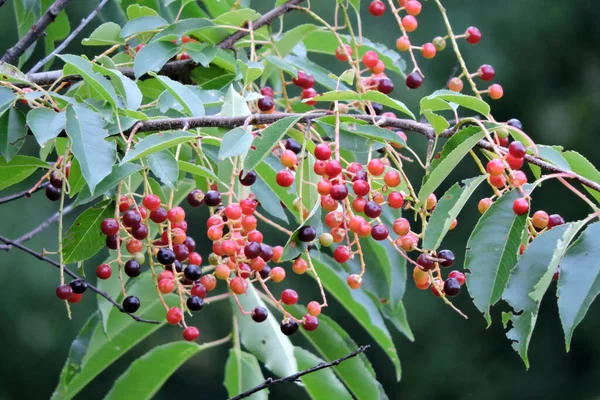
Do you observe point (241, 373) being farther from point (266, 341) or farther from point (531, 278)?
point (531, 278)

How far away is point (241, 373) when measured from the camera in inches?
49.1

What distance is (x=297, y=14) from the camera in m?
3.43

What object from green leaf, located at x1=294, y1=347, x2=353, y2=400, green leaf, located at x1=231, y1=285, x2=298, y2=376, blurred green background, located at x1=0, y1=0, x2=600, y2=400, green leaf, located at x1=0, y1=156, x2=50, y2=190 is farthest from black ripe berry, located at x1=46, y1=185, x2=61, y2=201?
blurred green background, located at x1=0, y1=0, x2=600, y2=400

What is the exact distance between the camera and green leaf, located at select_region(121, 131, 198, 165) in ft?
2.54

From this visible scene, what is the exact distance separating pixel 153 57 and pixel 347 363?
1.75 ft

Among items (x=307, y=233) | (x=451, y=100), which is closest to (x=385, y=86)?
(x=451, y=100)

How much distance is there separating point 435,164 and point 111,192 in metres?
0.35

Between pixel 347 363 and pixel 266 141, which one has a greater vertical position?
pixel 266 141

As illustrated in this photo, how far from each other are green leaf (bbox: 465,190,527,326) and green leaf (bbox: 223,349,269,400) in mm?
528

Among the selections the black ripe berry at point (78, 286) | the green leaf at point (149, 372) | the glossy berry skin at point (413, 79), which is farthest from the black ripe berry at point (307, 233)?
the green leaf at point (149, 372)

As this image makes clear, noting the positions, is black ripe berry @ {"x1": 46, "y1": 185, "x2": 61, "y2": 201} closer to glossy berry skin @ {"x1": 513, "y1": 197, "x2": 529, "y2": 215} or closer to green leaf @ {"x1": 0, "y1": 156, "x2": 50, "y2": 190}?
green leaf @ {"x1": 0, "y1": 156, "x2": 50, "y2": 190}

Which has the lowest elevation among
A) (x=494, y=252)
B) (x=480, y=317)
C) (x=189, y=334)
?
(x=480, y=317)

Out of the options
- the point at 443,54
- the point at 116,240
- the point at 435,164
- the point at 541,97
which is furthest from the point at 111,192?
the point at 541,97

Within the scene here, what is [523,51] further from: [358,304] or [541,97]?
[358,304]
